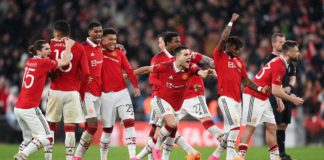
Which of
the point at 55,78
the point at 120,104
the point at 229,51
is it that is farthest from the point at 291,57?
the point at 55,78

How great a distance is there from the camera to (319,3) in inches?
1135

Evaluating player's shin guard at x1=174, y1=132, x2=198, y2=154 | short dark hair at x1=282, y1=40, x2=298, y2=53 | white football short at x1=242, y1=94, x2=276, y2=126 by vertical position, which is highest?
short dark hair at x1=282, y1=40, x2=298, y2=53

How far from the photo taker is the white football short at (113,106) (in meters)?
15.6

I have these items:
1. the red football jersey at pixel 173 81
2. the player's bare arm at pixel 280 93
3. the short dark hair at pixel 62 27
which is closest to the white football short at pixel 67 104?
the short dark hair at pixel 62 27

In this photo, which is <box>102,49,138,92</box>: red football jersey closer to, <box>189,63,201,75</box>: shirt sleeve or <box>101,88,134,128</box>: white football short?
<box>101,88,134,128</box>: white football short

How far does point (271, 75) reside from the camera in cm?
1581

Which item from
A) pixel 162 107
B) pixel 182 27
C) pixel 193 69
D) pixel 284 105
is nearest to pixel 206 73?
pixel 193 69

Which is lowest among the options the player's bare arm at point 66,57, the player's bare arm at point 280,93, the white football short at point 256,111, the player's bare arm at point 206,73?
the white football short at point 256,111

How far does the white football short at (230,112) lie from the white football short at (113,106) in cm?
171

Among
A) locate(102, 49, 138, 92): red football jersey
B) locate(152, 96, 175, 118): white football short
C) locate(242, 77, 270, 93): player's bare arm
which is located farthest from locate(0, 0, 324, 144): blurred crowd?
locate(152, 96, 175, 118): white football short

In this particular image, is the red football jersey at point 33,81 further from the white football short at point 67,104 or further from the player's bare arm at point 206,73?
the player's bare arm at point 206,73

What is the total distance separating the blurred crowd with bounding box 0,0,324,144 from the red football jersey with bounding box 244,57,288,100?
9260 mm

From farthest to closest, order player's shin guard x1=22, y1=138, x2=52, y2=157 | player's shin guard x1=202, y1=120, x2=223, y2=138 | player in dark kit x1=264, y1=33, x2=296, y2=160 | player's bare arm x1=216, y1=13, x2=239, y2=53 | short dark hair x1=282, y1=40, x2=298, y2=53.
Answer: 1. player in dark kit x1=264, y1=33, x2=296, y2=160
2. player's shin guard x1=202, y1=120, x2=223, y2=138
3. short dark hair x1=282, y1=40, x2=298, y2=53
4. player's bare arm x1=216, y1=13, x2=239, y2=53
5. player's shin guard x1=22, y1=138, x2=52, y2=157

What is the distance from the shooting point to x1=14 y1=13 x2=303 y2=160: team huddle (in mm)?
15055
